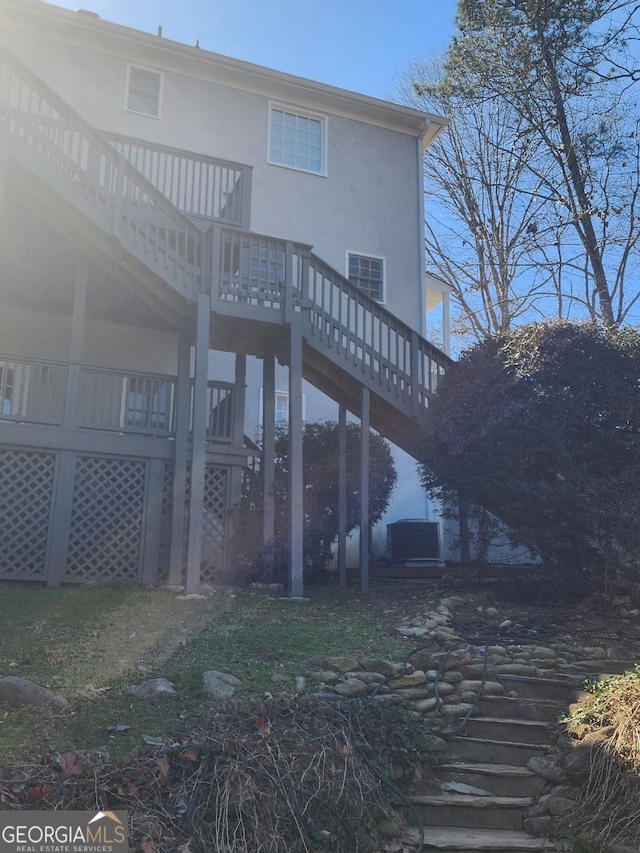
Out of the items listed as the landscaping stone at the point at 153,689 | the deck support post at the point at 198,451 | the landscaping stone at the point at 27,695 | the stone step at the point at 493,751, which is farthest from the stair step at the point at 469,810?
the deck support post at the point at 198,451

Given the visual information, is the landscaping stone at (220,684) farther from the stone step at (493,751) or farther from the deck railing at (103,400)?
the deck railing at (103,400)

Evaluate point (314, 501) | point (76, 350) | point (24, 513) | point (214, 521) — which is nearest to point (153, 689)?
point (24, 513)

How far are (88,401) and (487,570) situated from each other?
5.41 metres

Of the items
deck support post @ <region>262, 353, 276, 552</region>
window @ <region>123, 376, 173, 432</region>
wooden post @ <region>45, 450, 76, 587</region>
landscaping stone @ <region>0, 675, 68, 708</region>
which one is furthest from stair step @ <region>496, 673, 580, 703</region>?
window @ <region>123, 376, 173, 432</region>

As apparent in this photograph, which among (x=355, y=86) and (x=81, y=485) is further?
(x=355, y=86)

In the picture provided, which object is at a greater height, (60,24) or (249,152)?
(60,24)

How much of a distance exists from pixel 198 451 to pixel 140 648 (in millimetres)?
3430

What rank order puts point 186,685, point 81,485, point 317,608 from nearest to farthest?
point 186,685 → point 317,608 → point 81,485

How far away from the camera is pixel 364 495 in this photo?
10539mm

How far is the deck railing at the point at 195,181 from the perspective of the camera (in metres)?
11.8

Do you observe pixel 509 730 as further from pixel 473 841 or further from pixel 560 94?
pixel 560 94

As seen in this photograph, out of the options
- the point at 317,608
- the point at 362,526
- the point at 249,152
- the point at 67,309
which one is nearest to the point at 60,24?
the point at 249,152

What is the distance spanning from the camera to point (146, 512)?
1005 centimetres

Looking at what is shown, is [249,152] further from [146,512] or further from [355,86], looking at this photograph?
[146,512]
